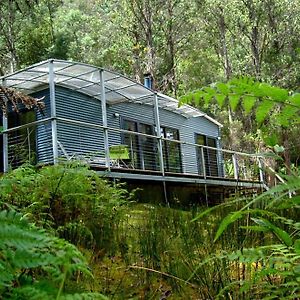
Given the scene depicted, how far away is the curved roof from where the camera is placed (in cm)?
1050

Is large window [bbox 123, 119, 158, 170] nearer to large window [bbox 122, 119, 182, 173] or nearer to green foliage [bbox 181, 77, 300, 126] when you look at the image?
large window [bbox 122, 119, 182, 173]

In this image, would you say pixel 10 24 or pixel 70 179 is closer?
pixel 70 179

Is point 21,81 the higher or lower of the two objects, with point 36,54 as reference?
lower

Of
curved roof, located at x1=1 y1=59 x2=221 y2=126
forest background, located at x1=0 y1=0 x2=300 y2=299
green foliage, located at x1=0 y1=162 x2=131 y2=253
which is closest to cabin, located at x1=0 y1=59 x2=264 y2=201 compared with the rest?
curved roof, located at x1=1 y1=59 x2=221 y2=126

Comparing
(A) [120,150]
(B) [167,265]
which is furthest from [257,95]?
(A) [120,150]

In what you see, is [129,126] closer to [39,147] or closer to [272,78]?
Result: [39,147]

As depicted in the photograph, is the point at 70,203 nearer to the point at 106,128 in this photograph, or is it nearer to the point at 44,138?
the point at 106,128

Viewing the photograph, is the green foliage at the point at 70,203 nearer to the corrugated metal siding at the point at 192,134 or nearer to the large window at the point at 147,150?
the large window at the point at 147,150

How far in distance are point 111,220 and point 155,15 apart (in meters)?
21.2

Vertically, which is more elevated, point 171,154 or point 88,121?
point 88,121

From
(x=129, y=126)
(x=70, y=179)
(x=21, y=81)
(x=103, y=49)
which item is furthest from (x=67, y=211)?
(x=103, y=49)

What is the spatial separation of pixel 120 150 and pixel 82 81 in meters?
2.44

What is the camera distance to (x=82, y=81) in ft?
40.0

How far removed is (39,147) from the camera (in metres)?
12.1
